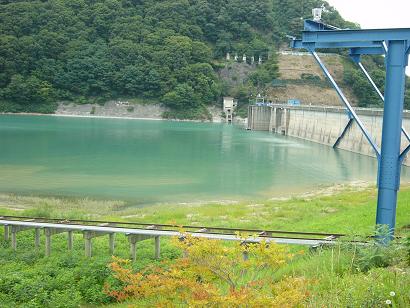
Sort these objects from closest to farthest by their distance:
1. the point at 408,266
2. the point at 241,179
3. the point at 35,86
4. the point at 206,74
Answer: the point at 408,266
the point at 241,179
the point at 35,86
the point at 206,74

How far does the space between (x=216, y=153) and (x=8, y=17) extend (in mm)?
77770

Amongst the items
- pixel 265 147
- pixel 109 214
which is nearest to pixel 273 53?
pixel 265 147

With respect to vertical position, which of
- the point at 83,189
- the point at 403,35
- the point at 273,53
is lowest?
the point at 83,189

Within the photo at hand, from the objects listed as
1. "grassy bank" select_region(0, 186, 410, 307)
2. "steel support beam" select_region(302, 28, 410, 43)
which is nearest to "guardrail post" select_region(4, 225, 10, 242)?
"grassy bank" select_region(0, 186, 410, 307)

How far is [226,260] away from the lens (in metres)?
6.08

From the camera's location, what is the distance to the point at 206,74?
345 feet

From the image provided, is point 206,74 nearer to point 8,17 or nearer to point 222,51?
point 222,51

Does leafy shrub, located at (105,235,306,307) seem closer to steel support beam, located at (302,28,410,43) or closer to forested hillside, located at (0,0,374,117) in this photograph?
steel support beam, located at (302,28,410,43)

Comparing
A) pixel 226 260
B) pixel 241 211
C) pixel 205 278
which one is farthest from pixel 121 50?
pixel 226 260

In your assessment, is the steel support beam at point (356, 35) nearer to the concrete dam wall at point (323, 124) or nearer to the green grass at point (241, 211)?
the green grass at point (241, 211)

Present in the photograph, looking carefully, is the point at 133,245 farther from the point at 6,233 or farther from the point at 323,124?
the point at 323,124

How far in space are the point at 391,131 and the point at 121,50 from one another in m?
99.4

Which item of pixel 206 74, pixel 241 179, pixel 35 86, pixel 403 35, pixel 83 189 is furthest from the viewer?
pixel 206 74

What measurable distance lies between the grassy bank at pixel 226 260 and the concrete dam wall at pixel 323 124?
78.5 feet
